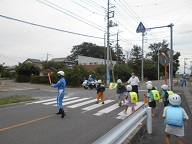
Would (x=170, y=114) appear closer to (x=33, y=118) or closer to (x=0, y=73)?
(x=33, y=118)

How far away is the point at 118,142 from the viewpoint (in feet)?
14.1

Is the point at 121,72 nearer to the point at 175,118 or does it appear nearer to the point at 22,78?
the point at 22,78

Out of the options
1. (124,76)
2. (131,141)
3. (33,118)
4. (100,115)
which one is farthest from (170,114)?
(124,76)

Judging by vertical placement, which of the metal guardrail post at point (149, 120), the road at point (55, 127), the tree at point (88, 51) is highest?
the tree at point (88, 51)

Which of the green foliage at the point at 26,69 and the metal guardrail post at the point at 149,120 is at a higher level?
the green foliage at the point at 26,69

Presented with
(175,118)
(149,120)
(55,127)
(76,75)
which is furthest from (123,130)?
(76,75)

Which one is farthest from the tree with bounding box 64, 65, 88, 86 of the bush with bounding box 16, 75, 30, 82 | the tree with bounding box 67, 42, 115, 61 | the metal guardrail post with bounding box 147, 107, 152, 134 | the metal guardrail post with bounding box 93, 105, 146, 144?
the tree with bounding box 67, 42, 115, 61

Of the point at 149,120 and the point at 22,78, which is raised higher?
the point at 22,78

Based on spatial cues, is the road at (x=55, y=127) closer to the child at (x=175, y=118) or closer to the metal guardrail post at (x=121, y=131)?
the metal guardrail post at (x=121, y=131)

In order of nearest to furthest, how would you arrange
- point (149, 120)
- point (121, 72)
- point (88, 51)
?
point (149, 120), point (121, 72), point (88, 51)

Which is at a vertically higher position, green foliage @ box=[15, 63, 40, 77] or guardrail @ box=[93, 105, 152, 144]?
green foliage @ box=[15, 63, 40, 77]

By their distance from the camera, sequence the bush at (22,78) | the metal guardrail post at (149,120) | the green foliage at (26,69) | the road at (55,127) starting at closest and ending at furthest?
the road at (55,127), the metal guardrail post at (149,120), the bush at (22,78), the green foliage at (26,69)

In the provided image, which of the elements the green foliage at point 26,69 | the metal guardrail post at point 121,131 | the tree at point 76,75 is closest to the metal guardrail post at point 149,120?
the metal guardrail post at point 121,131

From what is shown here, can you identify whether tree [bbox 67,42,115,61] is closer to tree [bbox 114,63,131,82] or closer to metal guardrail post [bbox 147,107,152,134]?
tree [bbox 114,63,131,82]
